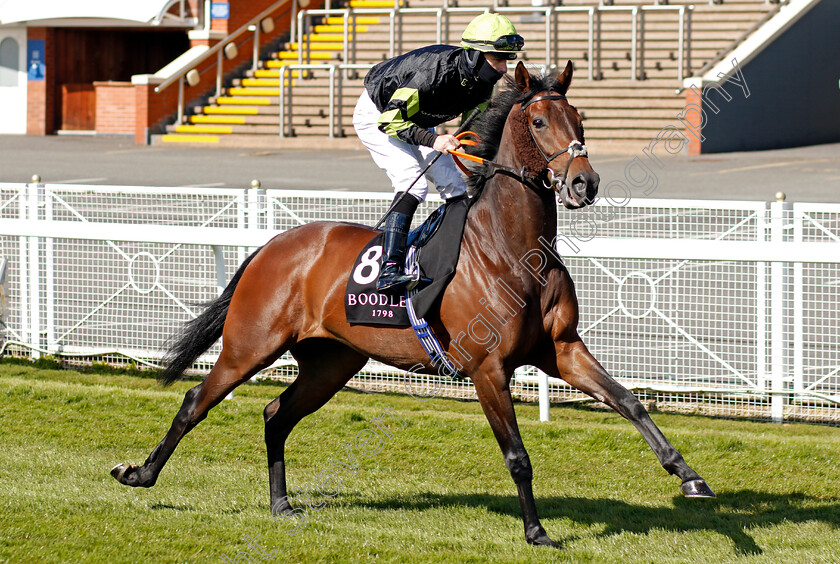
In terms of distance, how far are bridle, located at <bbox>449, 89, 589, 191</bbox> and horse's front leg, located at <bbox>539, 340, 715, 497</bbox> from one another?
0.68 metres

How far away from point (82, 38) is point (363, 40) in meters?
7.21

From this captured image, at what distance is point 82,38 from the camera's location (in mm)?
26297

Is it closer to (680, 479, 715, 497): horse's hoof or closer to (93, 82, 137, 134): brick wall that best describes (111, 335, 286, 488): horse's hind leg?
(680, 479, 715, 497): horse's hoof

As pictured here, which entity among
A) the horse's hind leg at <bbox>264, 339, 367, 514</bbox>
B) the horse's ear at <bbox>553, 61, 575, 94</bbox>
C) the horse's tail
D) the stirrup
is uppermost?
the horse's ear at <bbox>553, 61, 575, 94</bbox>

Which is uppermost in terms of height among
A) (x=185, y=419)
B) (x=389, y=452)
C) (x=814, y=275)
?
(x=814, y=275)

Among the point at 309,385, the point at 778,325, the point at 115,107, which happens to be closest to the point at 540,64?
the point at 115,107

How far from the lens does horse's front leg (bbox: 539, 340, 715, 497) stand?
A: 4.31 m

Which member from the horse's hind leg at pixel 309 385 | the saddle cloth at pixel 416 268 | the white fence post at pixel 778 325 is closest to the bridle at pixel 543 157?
the saddle cloth at pixel 416 268

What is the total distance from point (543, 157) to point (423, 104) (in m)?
0.63

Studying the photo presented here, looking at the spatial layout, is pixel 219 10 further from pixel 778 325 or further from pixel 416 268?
pixel 416 268

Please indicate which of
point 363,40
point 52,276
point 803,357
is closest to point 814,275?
point 803,357

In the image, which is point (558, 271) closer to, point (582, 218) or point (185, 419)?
point (185, 419)

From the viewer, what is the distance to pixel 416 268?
16.0 ft

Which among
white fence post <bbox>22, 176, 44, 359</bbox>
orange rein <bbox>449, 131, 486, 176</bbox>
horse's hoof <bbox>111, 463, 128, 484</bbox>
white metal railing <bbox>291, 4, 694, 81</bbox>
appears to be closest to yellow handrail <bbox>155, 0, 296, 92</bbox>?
white metal railing <bbox>291, 4, 694, 81</bbox>
